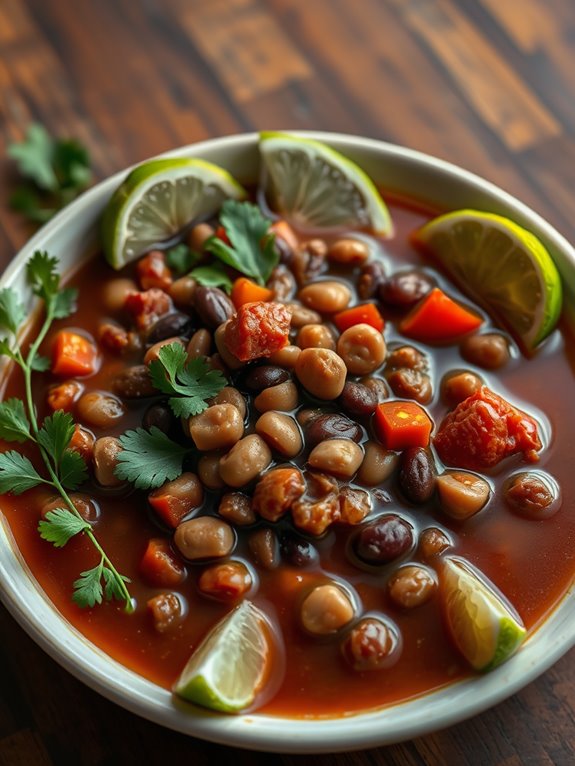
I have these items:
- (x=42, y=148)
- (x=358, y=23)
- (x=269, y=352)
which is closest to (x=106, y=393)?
(x=269, y=352)

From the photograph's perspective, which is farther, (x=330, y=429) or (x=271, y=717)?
(x=330, y=429)

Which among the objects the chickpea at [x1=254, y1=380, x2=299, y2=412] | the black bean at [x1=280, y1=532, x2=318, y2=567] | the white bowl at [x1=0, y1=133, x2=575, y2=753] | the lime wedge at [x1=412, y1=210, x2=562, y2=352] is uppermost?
the lime wedge at [x1=412, y1=210, x2=562, y2=352]

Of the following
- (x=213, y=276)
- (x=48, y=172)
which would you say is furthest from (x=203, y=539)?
(x=48, y=172)

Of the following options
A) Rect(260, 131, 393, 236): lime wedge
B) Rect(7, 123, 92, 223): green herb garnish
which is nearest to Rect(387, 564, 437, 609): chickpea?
Rect(260, 131, 393, 236): lime wedge

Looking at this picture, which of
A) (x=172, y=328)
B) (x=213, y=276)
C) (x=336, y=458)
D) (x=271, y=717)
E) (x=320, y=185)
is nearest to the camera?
(x=271, y=717)

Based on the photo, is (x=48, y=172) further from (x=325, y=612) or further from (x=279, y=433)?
(x=325, y=612)

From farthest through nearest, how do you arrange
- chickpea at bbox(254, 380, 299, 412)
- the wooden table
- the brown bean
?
1. the wooden table
2. the brown bean
3. chickpea at bbox(254, 380, 299, 412)

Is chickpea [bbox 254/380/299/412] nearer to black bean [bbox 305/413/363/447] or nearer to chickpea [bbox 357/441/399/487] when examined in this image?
black bean [bbox 305/413/363/447]
